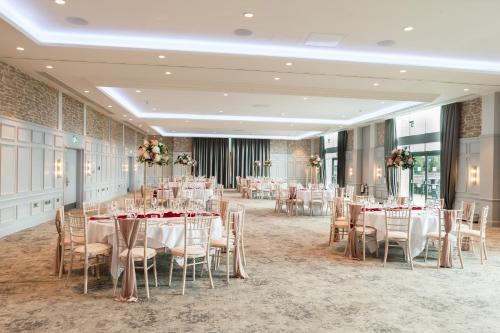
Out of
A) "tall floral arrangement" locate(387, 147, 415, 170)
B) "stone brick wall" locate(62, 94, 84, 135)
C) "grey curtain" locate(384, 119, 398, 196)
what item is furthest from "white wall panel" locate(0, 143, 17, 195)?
"grey curtain" locate(384, 119, 398, 196)

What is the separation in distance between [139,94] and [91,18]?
19.2ft

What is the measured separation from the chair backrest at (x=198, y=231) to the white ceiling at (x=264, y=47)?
9.87 feet

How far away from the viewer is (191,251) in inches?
185

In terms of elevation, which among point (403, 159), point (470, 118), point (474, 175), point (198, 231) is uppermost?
point (470, 118)

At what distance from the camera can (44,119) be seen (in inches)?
376

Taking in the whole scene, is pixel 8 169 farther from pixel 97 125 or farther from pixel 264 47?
pixel 97 125

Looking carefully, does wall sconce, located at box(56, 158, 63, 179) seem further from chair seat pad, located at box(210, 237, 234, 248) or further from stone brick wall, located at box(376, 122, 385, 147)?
stone brick wall, located at box(376, 122, 385, 147)

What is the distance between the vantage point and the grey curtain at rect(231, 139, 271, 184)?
1026 inches

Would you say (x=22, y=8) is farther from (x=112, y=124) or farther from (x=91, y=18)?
(x=112, y=124)

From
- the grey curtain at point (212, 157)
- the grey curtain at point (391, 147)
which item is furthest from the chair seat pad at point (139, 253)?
the grey curtain at point (212, 157)

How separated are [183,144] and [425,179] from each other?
16.6 metres

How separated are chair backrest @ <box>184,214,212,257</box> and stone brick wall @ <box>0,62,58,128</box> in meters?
5.46

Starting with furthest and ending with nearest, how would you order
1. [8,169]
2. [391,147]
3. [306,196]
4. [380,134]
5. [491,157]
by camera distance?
[380,134] → [391,147] → [306,196] → [491,157] → [8,169]

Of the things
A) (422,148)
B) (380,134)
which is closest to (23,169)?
(422,148)
